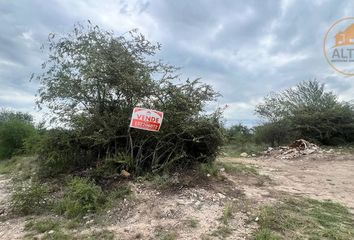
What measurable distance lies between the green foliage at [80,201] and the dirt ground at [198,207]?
0.98 feet

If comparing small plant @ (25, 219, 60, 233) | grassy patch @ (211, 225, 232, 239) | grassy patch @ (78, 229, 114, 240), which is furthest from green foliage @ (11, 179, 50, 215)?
grassy patch @ (211, 225, 232, 239)

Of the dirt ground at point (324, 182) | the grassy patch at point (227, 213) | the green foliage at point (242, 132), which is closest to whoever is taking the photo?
the grassy patch at point (227, 213)

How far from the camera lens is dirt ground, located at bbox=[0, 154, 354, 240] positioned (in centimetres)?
339

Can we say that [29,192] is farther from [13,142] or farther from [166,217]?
[13,142]

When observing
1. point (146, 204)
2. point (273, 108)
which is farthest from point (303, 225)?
point (273, 108)

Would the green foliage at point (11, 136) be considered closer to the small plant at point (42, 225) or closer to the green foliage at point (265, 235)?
the small plant at point (42, 225)

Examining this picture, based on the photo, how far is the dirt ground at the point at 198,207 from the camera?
339 centimetres

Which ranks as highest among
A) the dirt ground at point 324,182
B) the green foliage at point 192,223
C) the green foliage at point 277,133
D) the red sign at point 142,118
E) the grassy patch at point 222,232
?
the green foliage at point 277,133

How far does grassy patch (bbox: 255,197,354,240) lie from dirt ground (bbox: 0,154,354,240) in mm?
194

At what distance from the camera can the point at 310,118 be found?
49.4 feet

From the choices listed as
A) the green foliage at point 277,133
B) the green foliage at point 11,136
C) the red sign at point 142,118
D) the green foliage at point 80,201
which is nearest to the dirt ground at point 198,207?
the green foliage at point 80,201

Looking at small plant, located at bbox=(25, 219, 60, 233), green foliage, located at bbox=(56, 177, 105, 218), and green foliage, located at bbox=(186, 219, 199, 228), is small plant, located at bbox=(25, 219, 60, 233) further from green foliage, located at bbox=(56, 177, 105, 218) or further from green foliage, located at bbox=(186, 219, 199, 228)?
green foliage, located at bbox=(186, 219, 199, 228)

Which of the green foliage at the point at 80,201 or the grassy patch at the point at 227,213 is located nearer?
the grassy patch at the point at 227,213

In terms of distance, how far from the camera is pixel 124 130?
18.9 feet
